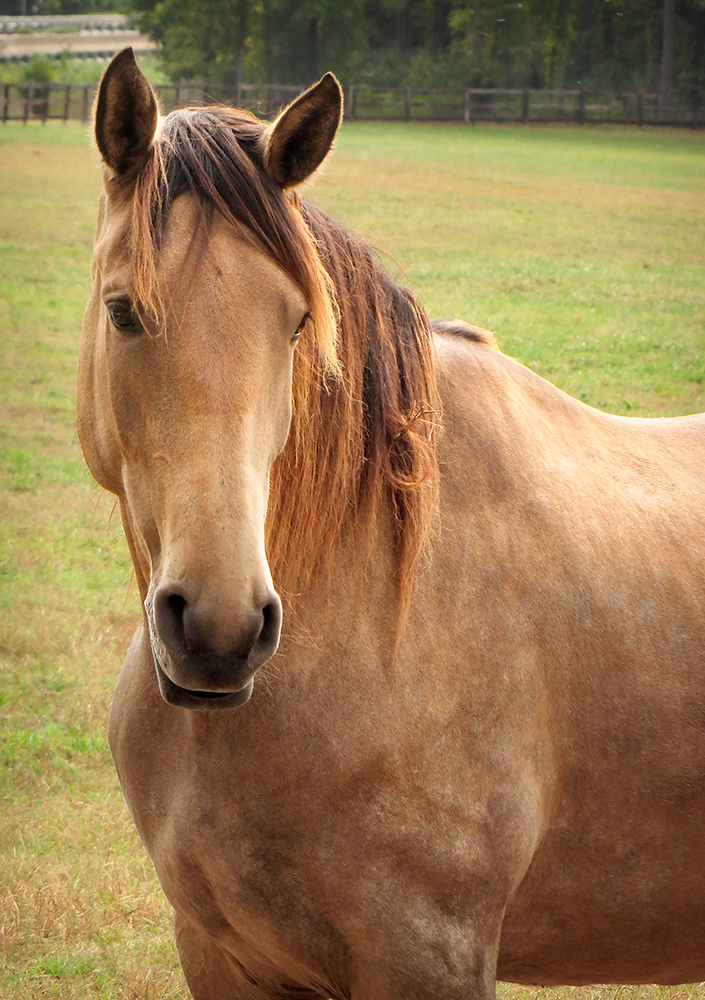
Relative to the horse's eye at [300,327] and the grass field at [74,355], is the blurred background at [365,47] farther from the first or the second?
the horse's eye at [300,327]

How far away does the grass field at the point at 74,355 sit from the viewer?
3.12 meters

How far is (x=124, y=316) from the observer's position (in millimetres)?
1473

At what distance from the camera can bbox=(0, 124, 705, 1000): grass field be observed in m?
3.12

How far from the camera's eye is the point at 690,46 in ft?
33.5

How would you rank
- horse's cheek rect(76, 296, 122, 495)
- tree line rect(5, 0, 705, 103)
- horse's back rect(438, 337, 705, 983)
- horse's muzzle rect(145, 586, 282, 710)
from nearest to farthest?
horse's muzzle rect(145, 586, 282, 710) → horse's cheek rect(76, 296, 122, 495) → horse's back rect(438, 337, 705, 983) → tree line rect(5, 0, 705, 103)

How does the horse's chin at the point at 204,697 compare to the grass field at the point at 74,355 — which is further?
the grass field at the point at 74,355

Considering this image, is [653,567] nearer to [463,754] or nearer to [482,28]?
[463,754]

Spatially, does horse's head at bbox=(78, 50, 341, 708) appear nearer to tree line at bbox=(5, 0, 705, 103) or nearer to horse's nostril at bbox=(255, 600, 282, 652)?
horse's nostril at bbox=(255, 600, 282, 652)

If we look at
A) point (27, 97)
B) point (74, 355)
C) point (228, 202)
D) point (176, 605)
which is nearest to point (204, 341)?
point (228, 202)

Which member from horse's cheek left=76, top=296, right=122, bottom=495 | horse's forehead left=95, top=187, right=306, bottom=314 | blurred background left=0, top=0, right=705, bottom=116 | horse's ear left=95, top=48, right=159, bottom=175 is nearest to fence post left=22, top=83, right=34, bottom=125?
blurred background left=0, top=0, right=705, bottom=116

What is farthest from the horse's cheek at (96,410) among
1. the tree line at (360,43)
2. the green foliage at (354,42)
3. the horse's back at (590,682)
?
the green foliage at (354,42)

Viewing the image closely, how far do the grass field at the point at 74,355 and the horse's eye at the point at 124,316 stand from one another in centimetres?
75

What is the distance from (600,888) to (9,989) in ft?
6.22

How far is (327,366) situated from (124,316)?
0.35 m
